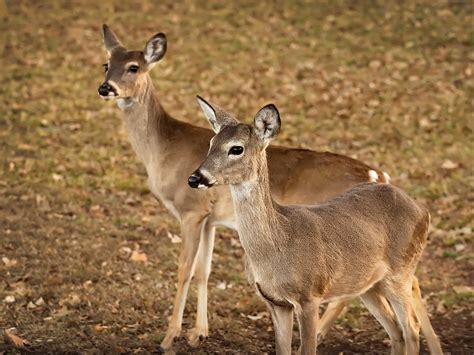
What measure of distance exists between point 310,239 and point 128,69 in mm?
3038

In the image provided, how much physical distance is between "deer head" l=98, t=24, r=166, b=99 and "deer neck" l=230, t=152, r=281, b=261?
264 cm

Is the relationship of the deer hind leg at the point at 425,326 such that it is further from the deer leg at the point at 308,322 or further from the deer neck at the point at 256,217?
the deer neck at the point at 256,217

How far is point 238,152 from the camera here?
6.06m

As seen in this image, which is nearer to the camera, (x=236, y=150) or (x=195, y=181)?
(x=195, y=181)

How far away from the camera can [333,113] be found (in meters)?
15.2

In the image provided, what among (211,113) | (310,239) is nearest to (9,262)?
(211,113)

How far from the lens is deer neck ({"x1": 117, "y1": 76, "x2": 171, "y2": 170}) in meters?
8.63

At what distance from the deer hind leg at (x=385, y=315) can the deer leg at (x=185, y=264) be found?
156cm

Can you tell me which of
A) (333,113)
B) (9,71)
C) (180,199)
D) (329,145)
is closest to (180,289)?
(180,199)

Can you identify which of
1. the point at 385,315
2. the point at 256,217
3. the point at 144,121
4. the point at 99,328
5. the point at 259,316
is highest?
the point at 144,121

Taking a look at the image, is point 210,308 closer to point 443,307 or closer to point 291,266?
point 443,307

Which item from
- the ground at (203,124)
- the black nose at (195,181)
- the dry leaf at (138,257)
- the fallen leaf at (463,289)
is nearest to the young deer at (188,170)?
the ground at (203,124)

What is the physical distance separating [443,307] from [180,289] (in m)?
2.52

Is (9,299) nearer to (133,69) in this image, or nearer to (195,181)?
(133,69)
